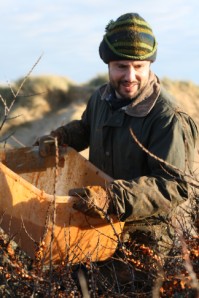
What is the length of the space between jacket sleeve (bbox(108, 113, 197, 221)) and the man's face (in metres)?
0.35

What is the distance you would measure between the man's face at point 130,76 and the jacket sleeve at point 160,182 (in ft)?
1.16

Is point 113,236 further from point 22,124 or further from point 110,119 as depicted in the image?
→ point 22,124

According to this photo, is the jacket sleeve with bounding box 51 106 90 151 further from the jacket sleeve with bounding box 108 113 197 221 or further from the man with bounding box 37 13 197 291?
the jacket sleeve with bounding box 108 113 197 221

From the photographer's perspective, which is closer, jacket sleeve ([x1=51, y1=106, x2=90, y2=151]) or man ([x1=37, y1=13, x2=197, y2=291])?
man ([x1=37, y1=13, x2=197, y2=291])

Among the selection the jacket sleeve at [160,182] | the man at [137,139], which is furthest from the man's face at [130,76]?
the jacket sleeve at [160,182]

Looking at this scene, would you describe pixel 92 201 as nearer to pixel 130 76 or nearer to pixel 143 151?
pixel 143 151

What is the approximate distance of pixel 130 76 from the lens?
460cm

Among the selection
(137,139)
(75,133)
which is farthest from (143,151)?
(75,133)

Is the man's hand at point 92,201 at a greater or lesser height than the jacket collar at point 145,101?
lesser

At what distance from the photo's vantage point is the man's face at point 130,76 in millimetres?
4625

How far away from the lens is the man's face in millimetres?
4625

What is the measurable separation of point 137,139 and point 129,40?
0.63 metres

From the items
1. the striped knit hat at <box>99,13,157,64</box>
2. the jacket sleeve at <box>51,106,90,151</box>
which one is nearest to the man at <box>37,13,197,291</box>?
the striped knit hat at <box>99,13,157,64</box>

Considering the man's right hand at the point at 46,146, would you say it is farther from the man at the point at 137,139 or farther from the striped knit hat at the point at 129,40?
the striped knit hat at the point at 129,40
